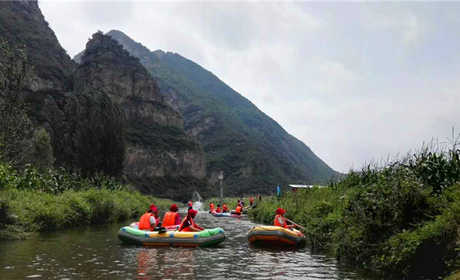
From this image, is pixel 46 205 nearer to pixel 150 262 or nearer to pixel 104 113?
pixel 150 262

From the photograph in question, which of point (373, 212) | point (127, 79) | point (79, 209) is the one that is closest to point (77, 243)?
point (79, 209)

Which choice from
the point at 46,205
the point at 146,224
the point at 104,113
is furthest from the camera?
the point at 104,113

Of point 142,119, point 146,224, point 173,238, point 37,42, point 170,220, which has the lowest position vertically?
point 173,238

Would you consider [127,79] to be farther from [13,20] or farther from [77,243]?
[77,243]

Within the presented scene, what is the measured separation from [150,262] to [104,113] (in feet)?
192

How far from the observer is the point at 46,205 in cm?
2214

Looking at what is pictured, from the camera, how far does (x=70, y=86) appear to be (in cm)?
9912

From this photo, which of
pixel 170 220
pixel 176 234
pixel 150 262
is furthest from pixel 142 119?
pixel 150 262

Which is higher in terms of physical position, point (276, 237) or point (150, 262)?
point (276, 237)

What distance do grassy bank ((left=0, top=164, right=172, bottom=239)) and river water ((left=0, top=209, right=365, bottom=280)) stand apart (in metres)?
1.30

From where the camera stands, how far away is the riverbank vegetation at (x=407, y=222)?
952 centimetres

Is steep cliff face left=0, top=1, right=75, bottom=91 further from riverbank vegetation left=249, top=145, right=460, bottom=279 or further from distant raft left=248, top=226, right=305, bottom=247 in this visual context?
riverbank vegetation left=249, top=145, right=460, bottom=279

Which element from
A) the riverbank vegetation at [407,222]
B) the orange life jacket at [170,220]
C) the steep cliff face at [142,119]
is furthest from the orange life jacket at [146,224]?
the steep cliff face at [142,119]

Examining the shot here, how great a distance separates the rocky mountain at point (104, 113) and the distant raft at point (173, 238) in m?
42.5
